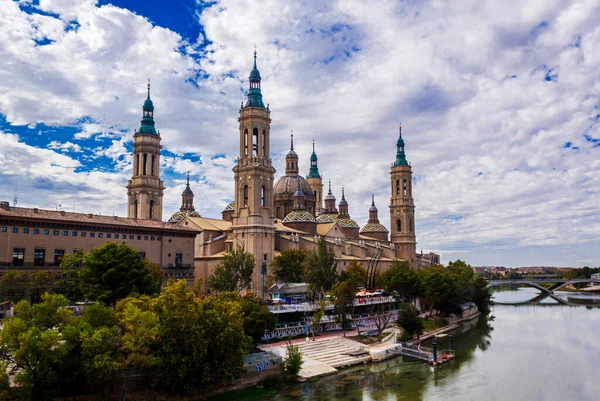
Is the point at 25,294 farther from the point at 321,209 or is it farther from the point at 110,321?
the point at 321,209

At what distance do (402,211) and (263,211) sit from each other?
49.5 meters

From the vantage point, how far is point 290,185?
104375 millimetres

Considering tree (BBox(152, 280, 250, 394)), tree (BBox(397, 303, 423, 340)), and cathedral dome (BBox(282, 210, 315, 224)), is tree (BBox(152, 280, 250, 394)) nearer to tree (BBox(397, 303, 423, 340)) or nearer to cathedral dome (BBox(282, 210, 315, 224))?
tree (BBox(397, 303, 423, 340))

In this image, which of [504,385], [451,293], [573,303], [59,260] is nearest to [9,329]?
[59,260]

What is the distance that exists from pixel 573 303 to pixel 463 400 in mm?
92250

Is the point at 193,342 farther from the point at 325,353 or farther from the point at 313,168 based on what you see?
the point at 313,168

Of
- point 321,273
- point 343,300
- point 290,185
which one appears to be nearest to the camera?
point 343,300

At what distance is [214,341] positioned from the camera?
3412cm

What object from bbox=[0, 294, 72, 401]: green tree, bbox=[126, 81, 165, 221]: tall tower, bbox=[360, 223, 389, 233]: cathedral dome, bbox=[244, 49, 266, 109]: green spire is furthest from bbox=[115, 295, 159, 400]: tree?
bbox=[360, 223, 389, 233]: cathedral dome

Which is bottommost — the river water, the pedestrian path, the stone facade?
the river water

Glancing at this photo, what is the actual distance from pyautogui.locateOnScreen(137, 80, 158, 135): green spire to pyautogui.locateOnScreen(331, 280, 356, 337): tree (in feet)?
166

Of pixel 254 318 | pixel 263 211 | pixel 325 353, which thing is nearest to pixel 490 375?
pixel 325 353

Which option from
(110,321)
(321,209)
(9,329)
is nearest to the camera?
(9,329)

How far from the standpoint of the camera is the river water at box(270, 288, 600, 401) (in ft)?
122
